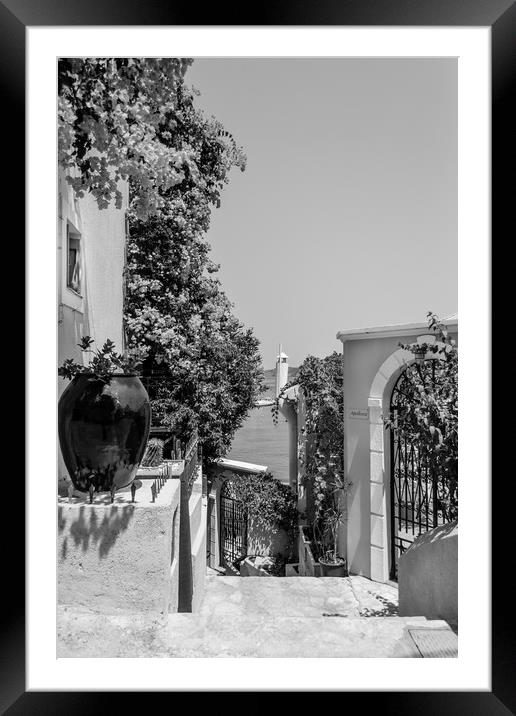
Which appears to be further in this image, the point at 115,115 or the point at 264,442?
the point at 264,442

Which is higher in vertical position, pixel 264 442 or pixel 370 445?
pixel 370 445

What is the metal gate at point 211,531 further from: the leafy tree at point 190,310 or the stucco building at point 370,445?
the stucco building at point 370,445

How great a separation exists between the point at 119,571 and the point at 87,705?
1.82ft

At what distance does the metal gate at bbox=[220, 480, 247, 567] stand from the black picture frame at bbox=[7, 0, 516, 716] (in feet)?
18.0

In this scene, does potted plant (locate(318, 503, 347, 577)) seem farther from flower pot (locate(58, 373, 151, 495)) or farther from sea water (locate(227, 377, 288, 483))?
flower pot (locate(58, 373, 151, 495))

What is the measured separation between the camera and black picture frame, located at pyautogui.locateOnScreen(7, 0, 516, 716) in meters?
1.59

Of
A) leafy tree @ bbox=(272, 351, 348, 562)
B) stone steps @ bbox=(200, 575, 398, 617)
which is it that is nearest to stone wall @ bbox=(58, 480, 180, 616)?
stone steps @ bbox=(200, 575, 398, 617)

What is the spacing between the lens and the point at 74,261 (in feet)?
9.89

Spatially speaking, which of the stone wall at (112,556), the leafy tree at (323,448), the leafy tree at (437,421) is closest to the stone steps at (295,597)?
the leafy tree at (323,448)

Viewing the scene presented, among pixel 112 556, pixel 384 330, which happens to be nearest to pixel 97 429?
pixel 112 556

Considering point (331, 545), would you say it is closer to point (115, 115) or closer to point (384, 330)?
point (384, 330)

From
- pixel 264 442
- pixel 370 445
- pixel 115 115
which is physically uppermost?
pixel 115 115

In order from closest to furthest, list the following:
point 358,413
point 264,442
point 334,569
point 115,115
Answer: point 115,115, point 358,413, point 334,569, point 264,442
